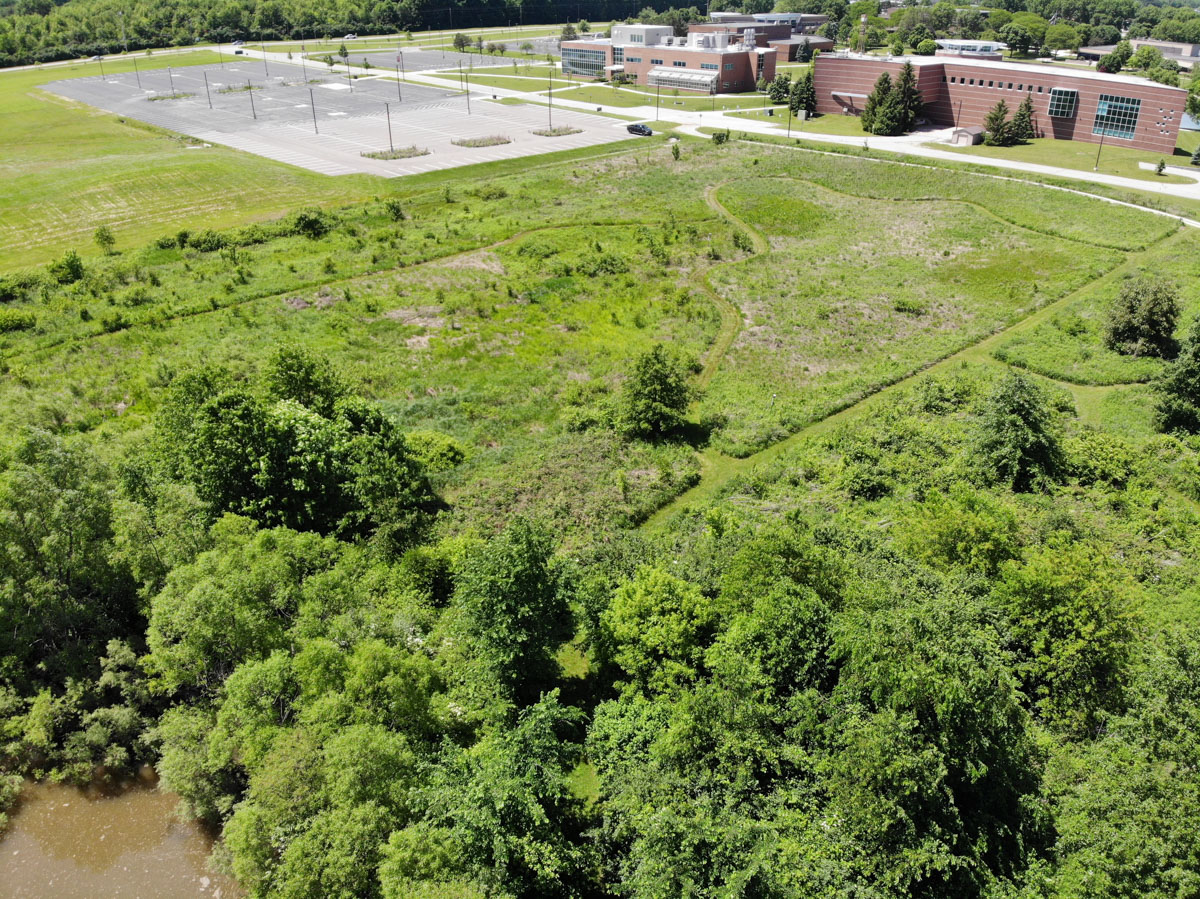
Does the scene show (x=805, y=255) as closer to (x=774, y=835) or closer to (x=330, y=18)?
(x=774, y=835)

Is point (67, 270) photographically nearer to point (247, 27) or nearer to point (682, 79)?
point (682, 79)

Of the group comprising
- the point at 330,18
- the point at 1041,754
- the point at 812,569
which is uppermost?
the point at 330,18

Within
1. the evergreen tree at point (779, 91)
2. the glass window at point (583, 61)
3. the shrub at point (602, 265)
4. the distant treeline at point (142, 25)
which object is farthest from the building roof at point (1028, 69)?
the distant treeline at point (142, 25)

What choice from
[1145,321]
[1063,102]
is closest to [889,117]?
[1063,102]

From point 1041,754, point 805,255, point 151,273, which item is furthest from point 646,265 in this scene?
point 1041,754

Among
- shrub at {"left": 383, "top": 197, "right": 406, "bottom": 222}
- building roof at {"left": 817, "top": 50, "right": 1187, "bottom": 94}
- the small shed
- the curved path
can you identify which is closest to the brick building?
building roof at {"left": 817, "top": 50, "right": 1187, "bottom": 94}

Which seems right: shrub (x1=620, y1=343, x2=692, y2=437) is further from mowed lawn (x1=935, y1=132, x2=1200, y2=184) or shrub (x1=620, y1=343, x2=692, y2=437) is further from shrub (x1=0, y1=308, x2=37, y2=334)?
mowed lawn (x1=935, y1=132, x2=1200, y2=184)

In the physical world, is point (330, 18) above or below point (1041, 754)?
above

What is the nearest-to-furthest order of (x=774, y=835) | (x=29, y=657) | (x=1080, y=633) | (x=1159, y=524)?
(x=774, y=835)
(x=1080, y=633)
(x=29, y=657)
(x=1159, y=524)
